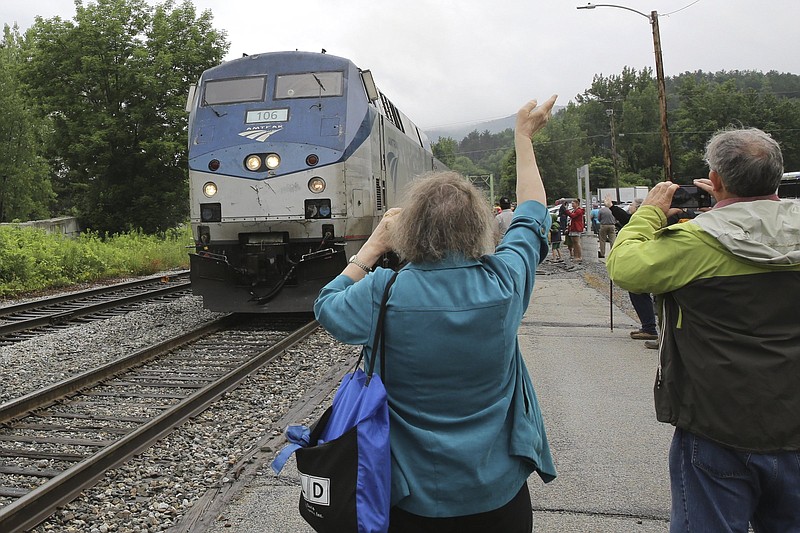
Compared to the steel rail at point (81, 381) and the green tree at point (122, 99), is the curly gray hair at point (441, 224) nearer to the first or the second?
the steel rail at point (81, 381)

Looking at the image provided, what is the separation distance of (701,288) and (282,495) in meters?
2.73

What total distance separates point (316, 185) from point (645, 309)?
439 centimetres

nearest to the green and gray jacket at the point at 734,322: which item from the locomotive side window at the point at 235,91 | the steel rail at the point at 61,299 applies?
the locomotive side window at the point at 235,91

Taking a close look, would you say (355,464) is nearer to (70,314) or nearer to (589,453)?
(589,453)

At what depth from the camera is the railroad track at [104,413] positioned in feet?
14.2

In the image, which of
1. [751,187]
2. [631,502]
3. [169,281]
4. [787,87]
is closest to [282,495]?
[631,502]

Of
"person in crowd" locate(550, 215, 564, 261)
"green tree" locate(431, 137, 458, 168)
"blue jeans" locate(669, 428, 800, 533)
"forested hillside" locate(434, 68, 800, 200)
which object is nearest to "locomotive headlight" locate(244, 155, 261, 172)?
"blue jeans" locate(669, 428, 800, 533)

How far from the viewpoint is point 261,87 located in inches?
396

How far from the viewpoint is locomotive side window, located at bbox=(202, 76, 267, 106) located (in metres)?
10.1

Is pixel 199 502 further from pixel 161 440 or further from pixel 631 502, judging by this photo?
pixel 631 502

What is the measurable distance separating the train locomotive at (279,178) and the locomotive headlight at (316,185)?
0.04 ft

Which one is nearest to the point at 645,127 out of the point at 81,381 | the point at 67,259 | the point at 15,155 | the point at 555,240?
the point at 15,155

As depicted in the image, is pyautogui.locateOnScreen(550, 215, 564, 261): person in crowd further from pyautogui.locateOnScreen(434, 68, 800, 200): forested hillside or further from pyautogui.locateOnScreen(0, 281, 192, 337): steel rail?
pyautogui.locateOnScreen(434, 68, 800, 200): forested hillside

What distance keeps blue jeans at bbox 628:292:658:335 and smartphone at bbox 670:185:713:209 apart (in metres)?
5.36
